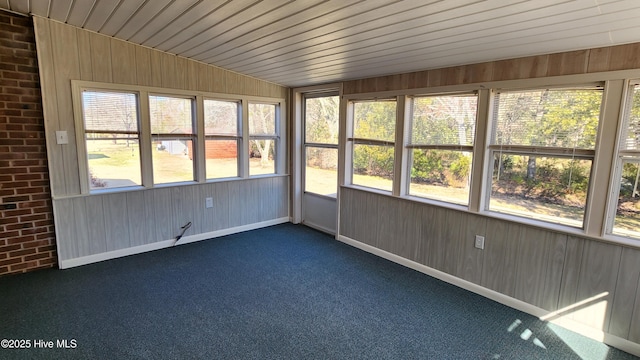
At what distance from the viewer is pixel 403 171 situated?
3660 mm

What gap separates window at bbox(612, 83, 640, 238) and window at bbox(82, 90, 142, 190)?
4510mm

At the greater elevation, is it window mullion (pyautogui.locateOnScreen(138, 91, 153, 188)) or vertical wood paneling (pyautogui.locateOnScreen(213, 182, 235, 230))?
window mullion (pyautogui.locateOnScreen(138, 91, 153, 188))

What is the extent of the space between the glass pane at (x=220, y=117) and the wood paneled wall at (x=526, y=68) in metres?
2.06

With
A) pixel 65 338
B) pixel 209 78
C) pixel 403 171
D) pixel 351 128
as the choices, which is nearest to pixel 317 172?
pixel 351 128

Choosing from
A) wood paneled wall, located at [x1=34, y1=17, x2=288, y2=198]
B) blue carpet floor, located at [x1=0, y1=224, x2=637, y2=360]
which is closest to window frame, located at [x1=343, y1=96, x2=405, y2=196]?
blue carpet floor, located at [x1=0, y1=224, x2=637, y2=360]

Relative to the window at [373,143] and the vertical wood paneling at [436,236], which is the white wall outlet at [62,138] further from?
the vertical wood paneling at [436,236]

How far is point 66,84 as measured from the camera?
3.23m

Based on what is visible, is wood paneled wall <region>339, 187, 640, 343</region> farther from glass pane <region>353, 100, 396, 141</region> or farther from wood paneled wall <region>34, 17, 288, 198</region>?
wood paneled wall <region>34, 17, 288, 198</region>

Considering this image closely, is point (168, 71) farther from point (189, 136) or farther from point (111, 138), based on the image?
point (111, 138)

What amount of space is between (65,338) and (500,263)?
3516 millimetres

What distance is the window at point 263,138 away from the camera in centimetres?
474

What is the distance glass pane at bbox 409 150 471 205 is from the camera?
3.17 meters

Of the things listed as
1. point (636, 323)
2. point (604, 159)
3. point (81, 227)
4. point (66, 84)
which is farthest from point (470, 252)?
point (66, 84)

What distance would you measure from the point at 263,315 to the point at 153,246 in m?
2.11
